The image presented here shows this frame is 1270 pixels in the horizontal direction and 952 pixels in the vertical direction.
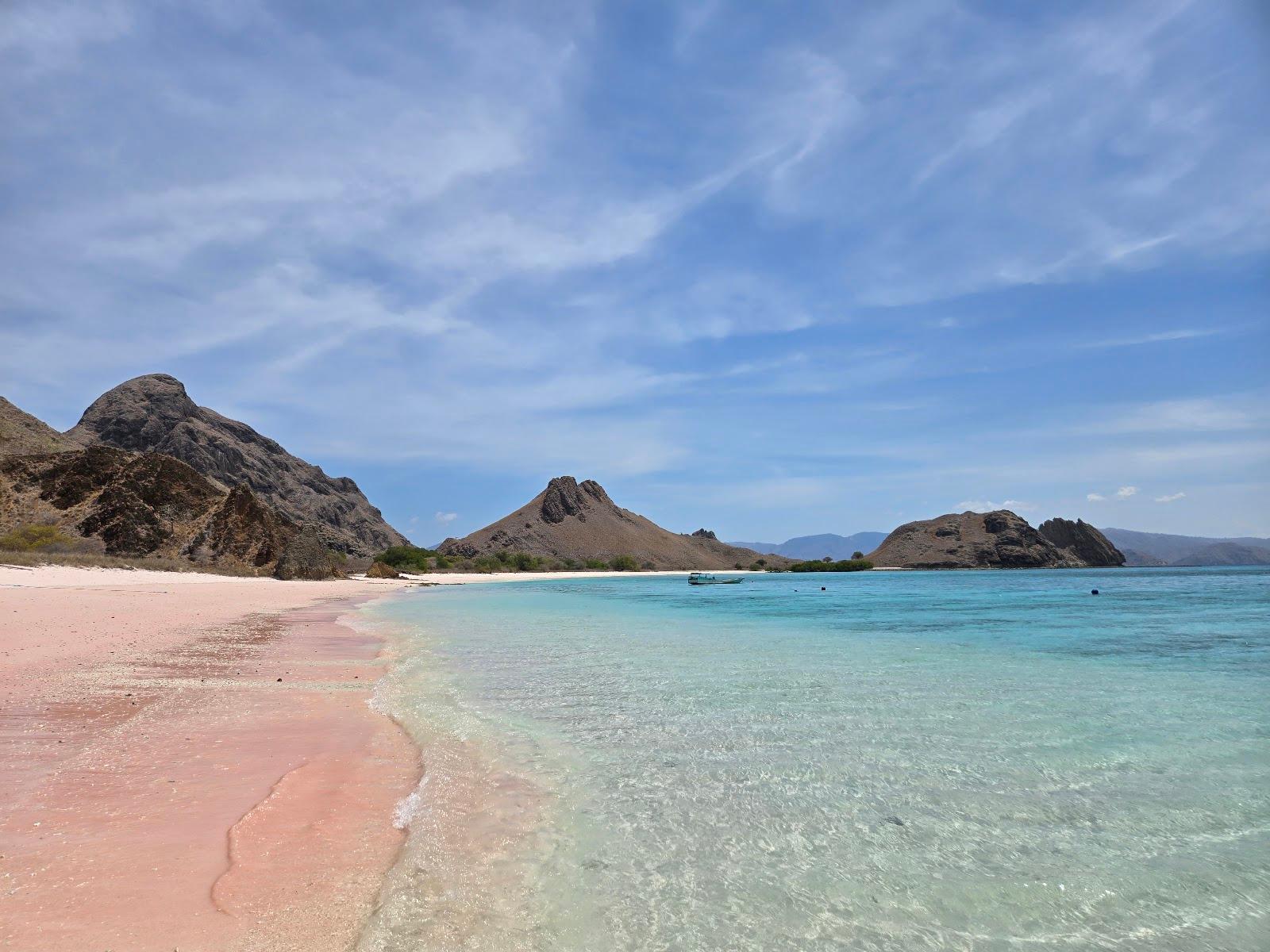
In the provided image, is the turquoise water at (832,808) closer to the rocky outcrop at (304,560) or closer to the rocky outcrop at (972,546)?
the rocky outcrop at (304,560)

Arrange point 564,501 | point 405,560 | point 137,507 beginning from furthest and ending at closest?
1. point 564,501
2. point 405,560
3. point 137,507

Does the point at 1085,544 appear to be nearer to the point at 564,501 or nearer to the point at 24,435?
the point at 564,501

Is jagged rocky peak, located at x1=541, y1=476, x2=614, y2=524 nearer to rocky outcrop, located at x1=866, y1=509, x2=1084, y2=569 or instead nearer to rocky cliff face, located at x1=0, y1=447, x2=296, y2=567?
rocky outcrop, located at x1=866, y1=509, x2=1084, y2=569

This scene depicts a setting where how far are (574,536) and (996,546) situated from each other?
104m

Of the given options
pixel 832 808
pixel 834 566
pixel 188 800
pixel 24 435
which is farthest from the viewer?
pixel 834 566

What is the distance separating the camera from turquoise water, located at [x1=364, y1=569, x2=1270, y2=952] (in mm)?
3330

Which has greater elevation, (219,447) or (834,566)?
(219,447)

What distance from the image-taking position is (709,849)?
4188 mm

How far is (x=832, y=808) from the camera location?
492 cm

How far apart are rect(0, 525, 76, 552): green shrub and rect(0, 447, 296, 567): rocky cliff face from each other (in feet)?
7.82

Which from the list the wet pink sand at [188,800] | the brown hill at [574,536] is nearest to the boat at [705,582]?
the wet pink sand at [188,800]

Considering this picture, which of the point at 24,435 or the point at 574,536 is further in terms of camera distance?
the point at 574,536

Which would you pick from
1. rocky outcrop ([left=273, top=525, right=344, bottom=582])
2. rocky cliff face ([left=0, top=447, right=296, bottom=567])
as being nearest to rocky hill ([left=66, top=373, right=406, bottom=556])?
rocky outcrop ([left=273, top=525, right=344, bottom=582])

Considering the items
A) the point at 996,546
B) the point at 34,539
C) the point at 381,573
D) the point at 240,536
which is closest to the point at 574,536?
the point at 996,546
